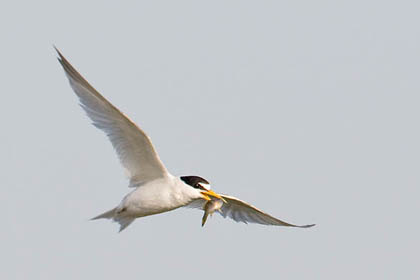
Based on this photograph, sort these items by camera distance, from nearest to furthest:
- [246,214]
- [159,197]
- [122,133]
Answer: [122,133] < [159,197] < [246,214]

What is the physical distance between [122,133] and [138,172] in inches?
31.3

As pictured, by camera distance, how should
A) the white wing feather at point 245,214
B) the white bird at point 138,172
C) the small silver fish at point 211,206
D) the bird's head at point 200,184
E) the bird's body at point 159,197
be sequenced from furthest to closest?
1. the white wing feather at point 245,214
2. the small silver fish at point 211,206
3. the bird's head at point 200,184
4. the bird's body at point 159,197
5. the white bird at point 138,172

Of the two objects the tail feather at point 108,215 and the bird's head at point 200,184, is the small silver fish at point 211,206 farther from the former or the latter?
the tail feather at point 108,215

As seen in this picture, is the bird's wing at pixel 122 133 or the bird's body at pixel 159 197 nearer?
the bird's wing at pixel 122 133

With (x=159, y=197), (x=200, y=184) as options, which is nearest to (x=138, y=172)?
(x=159, y=197)

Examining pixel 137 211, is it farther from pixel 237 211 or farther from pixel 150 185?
pixel 237 211

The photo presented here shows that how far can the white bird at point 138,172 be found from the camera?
12.6 m

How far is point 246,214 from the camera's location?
15523 mm

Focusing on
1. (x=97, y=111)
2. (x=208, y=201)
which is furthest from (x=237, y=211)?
(x=97, y=111)

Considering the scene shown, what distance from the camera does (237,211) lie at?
1550 centimetres

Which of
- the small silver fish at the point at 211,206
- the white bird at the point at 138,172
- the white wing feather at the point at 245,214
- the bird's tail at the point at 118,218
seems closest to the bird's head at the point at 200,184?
the white bird at the point at 138,172

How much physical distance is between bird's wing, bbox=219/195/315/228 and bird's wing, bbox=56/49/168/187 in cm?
216

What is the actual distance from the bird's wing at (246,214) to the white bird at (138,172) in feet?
4.21

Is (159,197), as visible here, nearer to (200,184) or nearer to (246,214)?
(200,184)
